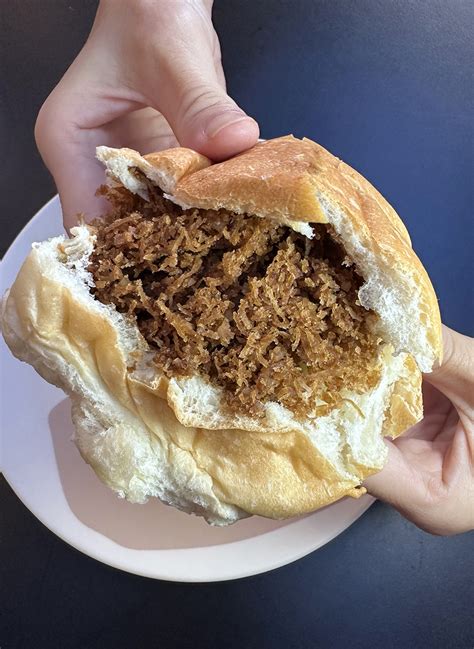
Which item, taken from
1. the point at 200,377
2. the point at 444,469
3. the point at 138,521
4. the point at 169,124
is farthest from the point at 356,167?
the point at 138,521

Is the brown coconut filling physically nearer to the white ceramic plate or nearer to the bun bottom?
the bun bottom

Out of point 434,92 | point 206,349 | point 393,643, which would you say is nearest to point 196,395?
point 206,349

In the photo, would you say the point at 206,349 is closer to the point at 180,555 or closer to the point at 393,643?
the point at 180,555

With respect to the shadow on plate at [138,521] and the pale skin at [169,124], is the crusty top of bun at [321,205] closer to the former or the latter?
the pale skin at [169,124]

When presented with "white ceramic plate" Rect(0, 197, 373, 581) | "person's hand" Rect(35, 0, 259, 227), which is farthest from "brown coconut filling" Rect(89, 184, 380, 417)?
"white ceramic plate" Rect(0, 197, 373, 581)

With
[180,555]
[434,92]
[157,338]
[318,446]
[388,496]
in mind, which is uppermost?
[434,92]

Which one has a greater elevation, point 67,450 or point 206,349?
point 206,349

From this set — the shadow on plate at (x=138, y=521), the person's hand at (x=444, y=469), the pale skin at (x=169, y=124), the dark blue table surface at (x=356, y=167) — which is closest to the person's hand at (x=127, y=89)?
the pale skin at (x=169, y=124)
